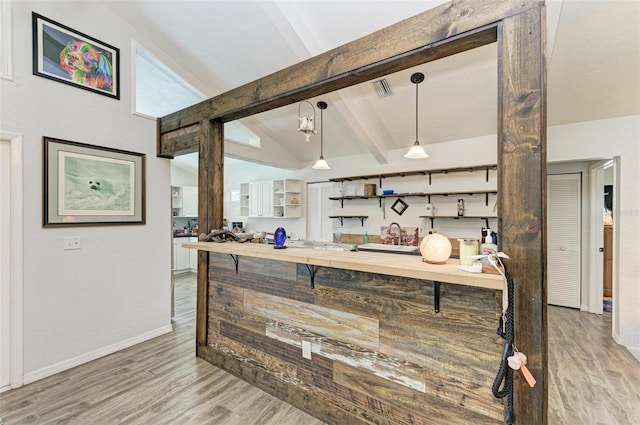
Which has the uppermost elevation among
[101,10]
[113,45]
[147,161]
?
[101,10]

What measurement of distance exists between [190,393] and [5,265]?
1.86 metres

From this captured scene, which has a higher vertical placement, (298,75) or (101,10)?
(101,10)

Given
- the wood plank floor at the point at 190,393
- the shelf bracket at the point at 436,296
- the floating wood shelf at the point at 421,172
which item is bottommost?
the wood plank floor at the point at 190,393

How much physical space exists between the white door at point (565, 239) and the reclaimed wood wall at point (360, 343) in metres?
3.71

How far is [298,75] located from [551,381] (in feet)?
10.8

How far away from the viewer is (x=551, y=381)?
2520mm

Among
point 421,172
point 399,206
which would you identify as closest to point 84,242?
point 399,206

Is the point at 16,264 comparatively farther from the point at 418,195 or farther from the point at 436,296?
the point at 418,195

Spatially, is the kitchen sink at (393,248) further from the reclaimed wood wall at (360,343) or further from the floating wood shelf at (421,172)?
the reclaimed wood wall at (360,343)

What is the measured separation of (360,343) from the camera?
190cm

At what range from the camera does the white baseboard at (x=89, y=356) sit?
2498 mm

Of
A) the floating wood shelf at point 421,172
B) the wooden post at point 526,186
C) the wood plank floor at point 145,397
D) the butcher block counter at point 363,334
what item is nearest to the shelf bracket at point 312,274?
the butcher block counter at point 363,334

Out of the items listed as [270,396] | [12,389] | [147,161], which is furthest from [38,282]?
[270,396]

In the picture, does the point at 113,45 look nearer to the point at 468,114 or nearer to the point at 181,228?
the point at 468,114
